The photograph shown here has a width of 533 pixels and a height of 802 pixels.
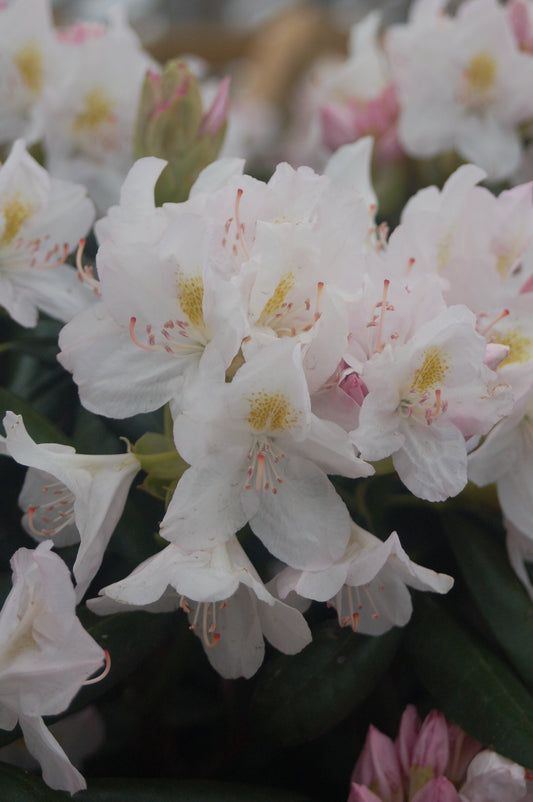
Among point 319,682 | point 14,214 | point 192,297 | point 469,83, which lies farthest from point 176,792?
point 469,83

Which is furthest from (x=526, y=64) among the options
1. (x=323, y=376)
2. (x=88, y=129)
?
(x=323, y=376)

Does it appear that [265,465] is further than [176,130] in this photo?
No

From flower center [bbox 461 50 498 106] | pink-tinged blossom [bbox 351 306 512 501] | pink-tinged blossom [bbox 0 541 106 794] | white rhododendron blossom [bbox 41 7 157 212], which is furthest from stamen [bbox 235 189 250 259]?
flower center [bbox 461 50 498 106]

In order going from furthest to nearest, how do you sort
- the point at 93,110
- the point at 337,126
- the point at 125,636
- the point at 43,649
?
the point at 337,126
the point at 93,110
the point at 125,636
the point at 43,649

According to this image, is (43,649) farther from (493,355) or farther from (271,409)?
(493,355)

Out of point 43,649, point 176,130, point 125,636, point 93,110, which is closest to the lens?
point 43,649

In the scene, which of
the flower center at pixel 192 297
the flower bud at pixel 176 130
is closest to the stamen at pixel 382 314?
the flower center at pixel 192 297

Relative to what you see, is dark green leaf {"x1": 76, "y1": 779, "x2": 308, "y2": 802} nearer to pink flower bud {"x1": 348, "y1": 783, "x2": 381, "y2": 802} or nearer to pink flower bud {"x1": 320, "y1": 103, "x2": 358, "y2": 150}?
pink flower bud {"x1": 348, "y1": 783, "x2": 381, "y2": 802}
